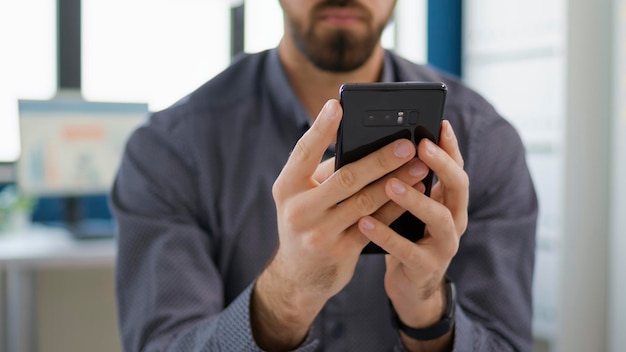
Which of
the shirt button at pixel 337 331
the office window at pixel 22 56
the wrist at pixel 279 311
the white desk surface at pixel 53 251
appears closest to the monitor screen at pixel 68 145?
the white desk surface at pixel 53 251

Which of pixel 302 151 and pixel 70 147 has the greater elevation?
pixel 302 151

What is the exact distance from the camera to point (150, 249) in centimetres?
97

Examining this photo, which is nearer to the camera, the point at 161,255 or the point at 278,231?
the point at 278,231

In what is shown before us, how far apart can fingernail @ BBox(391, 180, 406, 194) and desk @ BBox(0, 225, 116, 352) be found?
4.72 feet

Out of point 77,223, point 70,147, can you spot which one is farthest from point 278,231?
point 77,223

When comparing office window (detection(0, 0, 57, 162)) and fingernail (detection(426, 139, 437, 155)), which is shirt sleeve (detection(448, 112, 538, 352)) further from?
office window (detection(0, 0, 57, 162))

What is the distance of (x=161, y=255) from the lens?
95cm

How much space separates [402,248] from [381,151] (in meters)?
0.10

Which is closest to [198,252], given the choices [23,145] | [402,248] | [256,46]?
[402,248]

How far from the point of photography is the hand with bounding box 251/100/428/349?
64cm

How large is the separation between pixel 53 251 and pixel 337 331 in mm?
1189

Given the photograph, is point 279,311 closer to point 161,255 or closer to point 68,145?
point 161,255

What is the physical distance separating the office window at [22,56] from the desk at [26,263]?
31.6 inches

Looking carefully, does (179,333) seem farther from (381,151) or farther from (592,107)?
(592,107)
